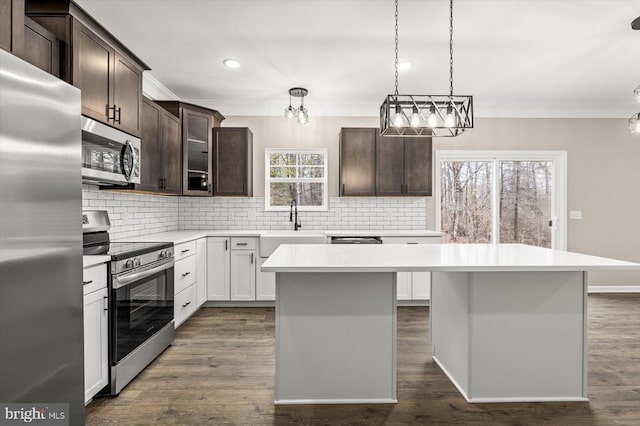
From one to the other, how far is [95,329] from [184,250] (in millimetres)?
1502

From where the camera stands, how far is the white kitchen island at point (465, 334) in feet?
6.94

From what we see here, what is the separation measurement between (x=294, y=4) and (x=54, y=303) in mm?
2326

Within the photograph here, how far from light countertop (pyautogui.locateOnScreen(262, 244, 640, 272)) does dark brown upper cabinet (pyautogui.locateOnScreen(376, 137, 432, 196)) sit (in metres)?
1.97

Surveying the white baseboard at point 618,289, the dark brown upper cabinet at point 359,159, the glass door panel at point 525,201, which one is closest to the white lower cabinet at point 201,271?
the dark brown upper cabinet at point 359,159

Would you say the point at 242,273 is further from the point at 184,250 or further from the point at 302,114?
the point at 302,114

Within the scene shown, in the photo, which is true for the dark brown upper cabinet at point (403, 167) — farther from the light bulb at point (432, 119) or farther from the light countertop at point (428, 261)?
the light bulb at point (432, 119)

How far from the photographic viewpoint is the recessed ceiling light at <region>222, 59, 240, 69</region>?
3517 mm

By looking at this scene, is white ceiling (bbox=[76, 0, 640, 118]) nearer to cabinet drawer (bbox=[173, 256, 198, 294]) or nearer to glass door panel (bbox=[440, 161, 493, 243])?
glass door panel (bbox=[440, 161, 493, 243])

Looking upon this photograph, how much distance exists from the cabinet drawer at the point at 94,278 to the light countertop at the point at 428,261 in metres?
0.99

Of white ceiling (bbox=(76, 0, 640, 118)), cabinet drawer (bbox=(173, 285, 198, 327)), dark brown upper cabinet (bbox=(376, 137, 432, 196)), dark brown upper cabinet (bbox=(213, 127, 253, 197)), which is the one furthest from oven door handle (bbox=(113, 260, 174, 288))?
dark brown upper cabinet (bbox=(376, 137, 432, 196))

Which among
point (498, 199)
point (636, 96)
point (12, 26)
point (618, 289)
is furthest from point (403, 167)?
point (12, 26)

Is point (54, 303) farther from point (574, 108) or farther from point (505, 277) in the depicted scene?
point (574, 108)

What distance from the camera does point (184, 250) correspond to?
3.56 m

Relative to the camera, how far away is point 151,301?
108 inches
